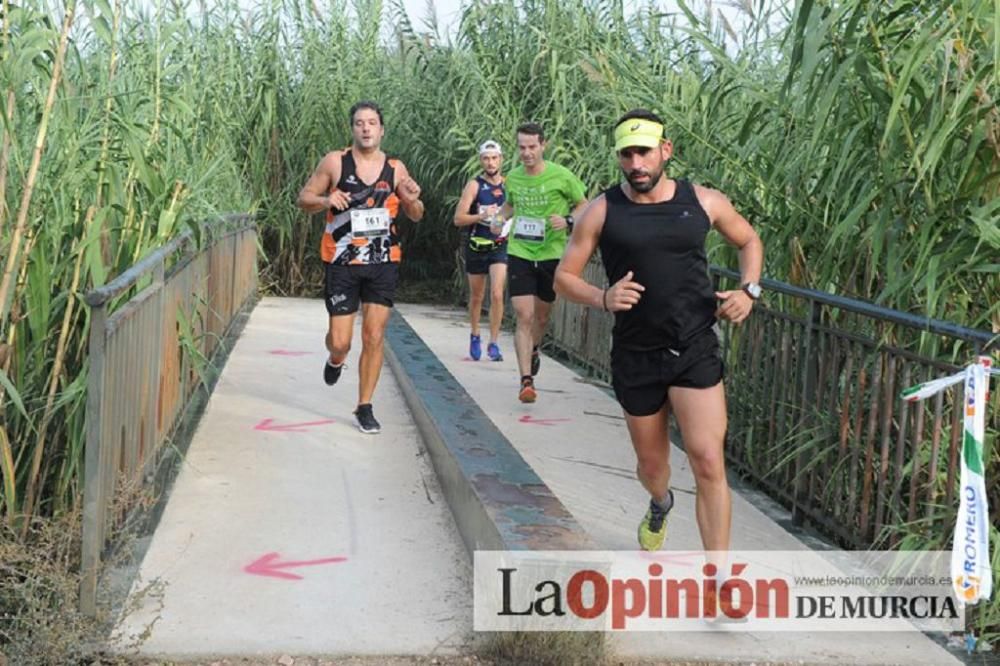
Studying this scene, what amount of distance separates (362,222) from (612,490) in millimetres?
2324

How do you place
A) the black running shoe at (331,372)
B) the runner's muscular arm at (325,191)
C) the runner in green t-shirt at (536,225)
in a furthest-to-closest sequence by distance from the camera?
the runner in green t-shirt at (536,225) < the black running shoe at (331,372) < the runner's muscular arm at (325,191)

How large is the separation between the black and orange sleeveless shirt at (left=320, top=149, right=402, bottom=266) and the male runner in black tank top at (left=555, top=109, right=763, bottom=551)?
309 centimetres

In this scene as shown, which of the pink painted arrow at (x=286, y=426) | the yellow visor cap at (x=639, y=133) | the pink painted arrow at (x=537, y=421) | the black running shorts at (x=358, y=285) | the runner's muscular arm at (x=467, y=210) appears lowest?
the pink painted arrow at (x=537, y=421)

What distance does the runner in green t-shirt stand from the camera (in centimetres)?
1009

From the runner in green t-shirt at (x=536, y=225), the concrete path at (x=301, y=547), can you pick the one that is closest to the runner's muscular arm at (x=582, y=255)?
the concrete path at (x=301, y=547)

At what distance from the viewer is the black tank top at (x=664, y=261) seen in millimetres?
5395

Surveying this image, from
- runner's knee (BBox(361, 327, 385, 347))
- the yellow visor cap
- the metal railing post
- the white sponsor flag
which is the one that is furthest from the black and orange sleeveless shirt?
the white sponsor flag

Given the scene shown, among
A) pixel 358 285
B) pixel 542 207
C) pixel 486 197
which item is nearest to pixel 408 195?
pixel 358 285

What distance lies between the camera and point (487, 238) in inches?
482

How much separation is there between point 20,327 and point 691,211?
2.55 m

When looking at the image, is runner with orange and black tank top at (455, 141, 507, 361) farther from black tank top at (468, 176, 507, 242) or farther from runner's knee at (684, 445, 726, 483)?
runner's knee at (684, 445, 726, 483)

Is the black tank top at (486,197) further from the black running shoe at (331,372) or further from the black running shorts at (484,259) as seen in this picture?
the black running shoe at (331,372)


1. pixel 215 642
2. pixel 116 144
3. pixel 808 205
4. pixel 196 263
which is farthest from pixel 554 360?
pixel 215 642

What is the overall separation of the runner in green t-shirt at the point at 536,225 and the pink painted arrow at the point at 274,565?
172 inches
